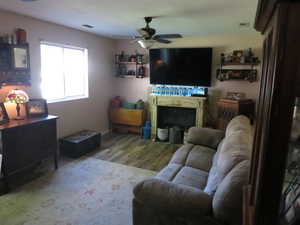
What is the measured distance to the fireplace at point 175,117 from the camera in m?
5.18

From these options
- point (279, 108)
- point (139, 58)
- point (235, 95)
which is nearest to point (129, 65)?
point (139, 58)

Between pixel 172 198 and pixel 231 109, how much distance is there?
10.3 feet

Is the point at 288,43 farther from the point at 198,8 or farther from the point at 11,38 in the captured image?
the point at 11,38

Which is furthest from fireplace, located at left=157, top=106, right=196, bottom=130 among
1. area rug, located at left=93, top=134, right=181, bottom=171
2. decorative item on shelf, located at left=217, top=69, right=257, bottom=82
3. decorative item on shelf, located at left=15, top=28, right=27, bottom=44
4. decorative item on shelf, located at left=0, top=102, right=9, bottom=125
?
decorative item on shelf, located at left=0, top=102, right=9, bottom=125

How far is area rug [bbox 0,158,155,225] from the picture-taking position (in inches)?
91.6

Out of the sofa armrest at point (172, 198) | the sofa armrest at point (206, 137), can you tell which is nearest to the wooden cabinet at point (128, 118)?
the sofa armrest at point (206, 137)

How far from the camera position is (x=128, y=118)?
5410mm

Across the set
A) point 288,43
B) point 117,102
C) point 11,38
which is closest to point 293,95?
point 288,43

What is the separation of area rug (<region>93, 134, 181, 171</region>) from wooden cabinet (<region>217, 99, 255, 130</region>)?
1132 mm

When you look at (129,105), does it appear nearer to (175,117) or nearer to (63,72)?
(175,117)

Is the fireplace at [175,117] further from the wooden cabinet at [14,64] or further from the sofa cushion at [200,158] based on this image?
the wooden cabinet at [14,64]

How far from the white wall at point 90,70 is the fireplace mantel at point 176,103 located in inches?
49.1

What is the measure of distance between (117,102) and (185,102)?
5.86 ft

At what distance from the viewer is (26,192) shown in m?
2.79
